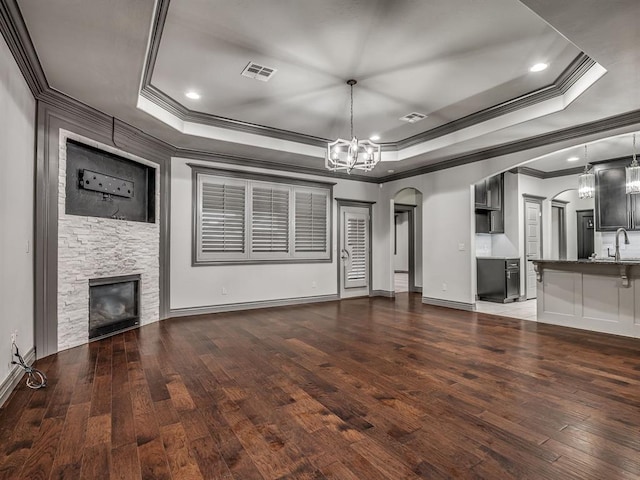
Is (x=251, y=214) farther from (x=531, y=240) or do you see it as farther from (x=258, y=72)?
(x=531, y=240)

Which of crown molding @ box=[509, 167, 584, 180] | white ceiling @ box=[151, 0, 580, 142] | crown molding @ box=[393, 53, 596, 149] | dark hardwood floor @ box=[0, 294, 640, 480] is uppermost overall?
white ceiling @ box=[151, 0, 580, 142]

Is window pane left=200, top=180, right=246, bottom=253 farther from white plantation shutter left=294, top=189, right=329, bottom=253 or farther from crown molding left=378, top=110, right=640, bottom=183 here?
crown molding left=378, top=110, right=640, bottom=183

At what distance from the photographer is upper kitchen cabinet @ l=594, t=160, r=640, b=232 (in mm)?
6328

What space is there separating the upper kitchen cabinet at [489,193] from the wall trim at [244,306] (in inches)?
139

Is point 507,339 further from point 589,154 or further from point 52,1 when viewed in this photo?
point 52,1

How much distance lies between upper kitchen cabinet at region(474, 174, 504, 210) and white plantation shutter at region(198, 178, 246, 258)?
4.60 meters

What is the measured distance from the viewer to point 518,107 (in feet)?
14.7

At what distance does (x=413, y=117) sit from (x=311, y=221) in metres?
2.85

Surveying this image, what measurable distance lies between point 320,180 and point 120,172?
3577 millimetres

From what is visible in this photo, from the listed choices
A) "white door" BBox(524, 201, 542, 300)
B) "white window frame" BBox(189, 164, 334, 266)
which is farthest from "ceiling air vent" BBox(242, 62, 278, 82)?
"white door" BBox(524, 201, 542, 300)

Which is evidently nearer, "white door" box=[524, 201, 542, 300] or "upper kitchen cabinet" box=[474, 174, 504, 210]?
"upper kitchen cabinet" box=[474, 174, 504, 210]

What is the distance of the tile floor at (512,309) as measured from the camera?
5.78 metres

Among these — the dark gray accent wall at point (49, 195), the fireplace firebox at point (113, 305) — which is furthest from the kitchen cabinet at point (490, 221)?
the dark gray accent wall at point (49, 195)

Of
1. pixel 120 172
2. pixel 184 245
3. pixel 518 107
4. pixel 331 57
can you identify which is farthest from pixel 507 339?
pixel 120 172
